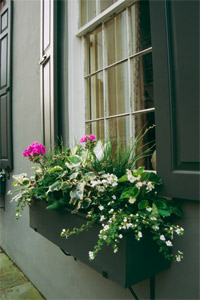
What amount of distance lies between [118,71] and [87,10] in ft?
2.50

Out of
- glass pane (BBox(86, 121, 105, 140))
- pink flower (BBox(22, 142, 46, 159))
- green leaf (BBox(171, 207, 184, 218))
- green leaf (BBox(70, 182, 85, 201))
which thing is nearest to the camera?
green leaf (BBox(171, 207, 184, 218))

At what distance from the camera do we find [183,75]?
1.13 meters

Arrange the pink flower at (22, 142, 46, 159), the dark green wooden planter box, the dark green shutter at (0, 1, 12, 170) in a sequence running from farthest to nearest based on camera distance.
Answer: the dark green shutter at (0, 1, 12, 170), the pink flower at (22, 142, 46, 159), the dark green wooden planter box

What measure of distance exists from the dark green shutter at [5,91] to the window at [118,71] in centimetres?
186

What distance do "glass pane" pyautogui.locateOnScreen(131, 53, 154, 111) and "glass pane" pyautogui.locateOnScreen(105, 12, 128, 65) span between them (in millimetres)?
172

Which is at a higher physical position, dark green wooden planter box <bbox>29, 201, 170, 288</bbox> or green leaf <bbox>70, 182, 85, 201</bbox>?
green leaf <bbox>70, 182, 85, 201</bbox>

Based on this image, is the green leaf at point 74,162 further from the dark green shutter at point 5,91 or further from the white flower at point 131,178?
the dark green shutter at point 5,91

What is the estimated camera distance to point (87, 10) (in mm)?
2150

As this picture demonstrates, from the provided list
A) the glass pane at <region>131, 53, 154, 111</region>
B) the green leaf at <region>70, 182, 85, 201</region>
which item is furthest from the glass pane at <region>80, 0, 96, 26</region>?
the green leaf at <region>70, 182, 85, 201</region>

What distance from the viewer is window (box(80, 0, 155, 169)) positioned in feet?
5.39

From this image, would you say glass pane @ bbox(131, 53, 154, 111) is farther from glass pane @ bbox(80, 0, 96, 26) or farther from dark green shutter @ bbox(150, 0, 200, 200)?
glass pane @ bbox(80, 0, 96, 26)

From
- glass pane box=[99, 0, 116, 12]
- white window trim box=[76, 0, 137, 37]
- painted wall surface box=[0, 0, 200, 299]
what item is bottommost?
painted wall surface box=[0, 0, 200, 299]

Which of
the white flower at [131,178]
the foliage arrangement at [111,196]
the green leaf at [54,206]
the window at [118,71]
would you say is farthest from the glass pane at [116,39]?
the green leaf at [54,206]

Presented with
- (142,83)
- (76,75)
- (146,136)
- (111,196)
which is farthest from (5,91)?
(111,196)
